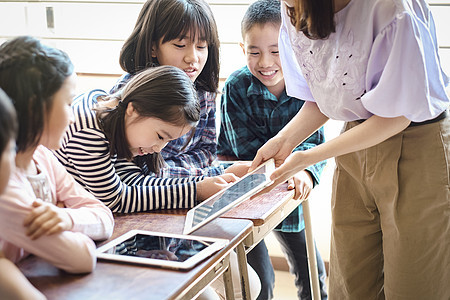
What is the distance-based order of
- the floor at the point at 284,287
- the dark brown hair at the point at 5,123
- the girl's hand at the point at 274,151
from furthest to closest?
the floor at the point at 284,287, the girl's hand at the point at 274,151, the dark brown hair at the point at 5,123

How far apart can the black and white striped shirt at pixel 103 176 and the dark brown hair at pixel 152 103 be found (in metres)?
0.03

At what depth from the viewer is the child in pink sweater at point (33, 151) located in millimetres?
935

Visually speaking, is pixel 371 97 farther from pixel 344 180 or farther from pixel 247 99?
pixel 247 99

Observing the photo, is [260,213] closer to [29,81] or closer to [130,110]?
[130,110]

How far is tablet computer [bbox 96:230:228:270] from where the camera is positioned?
1055 millimetres

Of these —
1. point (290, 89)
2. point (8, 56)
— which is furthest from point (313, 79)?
point (8, 56)

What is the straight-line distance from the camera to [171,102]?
1.39 m

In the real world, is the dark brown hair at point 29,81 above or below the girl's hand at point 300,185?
above

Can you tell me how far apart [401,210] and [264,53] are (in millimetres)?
800

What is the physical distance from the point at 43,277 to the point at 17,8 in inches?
95.5

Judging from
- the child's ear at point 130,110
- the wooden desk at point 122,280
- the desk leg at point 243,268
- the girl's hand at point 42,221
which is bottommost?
the desk leg at point 243,268

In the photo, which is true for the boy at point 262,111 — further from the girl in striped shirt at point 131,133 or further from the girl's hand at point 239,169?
the girl in striped shirt at point 131,133

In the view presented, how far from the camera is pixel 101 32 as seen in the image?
2.97 meters

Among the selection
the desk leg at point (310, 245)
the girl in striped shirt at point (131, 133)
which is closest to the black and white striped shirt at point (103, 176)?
the girl in striped shirt at point (131, 133)
